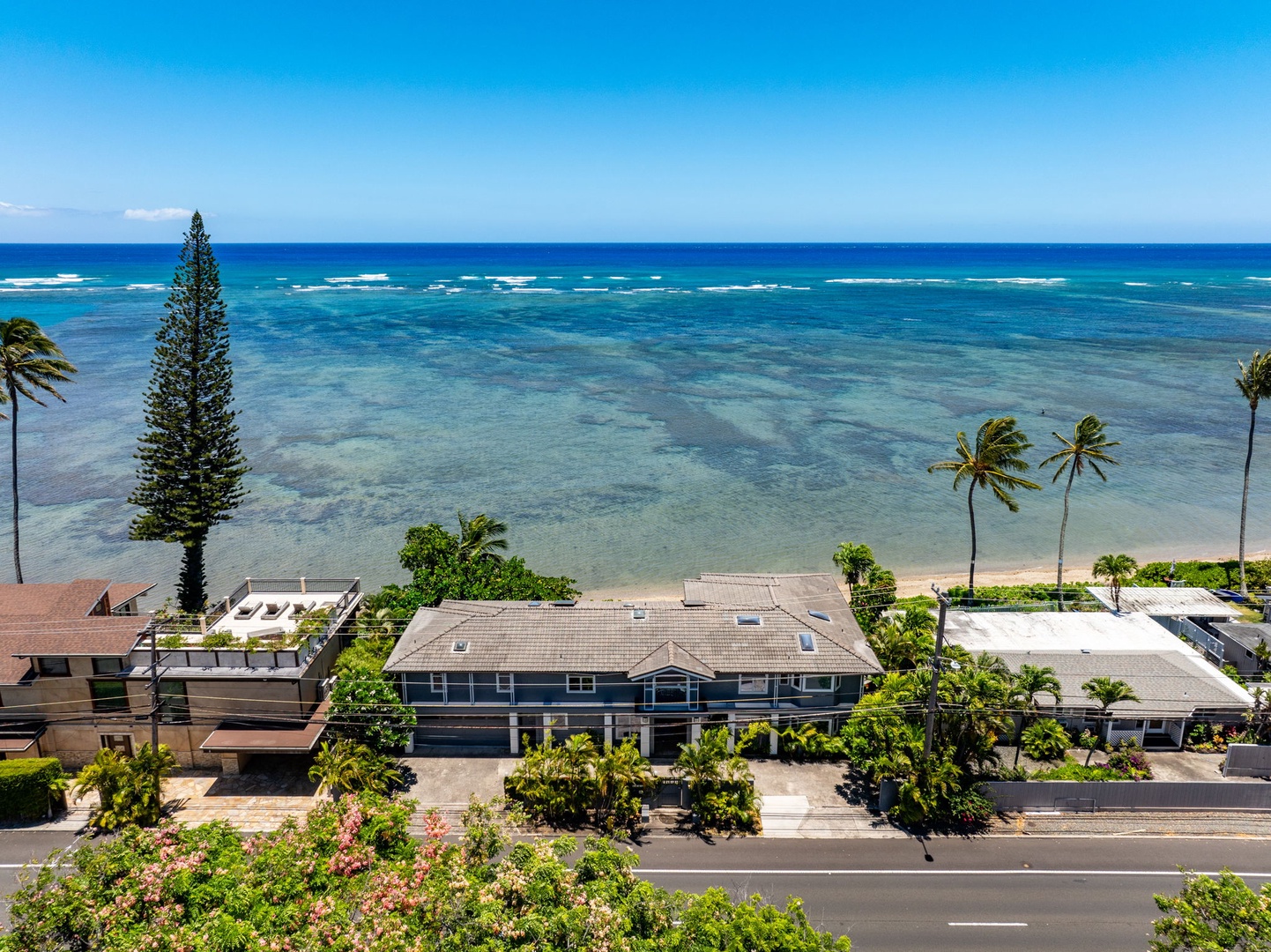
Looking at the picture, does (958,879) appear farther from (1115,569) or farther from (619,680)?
(1115,569)

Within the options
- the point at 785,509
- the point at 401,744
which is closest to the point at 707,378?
the point at 785,509

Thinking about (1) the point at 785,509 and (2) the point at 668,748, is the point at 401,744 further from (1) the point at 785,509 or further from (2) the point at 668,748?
(1) the point at 785,509

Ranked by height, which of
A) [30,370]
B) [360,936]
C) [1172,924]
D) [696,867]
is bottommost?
[696,867]

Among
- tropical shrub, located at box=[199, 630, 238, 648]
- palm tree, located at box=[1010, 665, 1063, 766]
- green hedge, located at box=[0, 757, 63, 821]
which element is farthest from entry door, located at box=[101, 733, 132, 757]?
palm tree, located at box=[1010, 665, 1063, 766]

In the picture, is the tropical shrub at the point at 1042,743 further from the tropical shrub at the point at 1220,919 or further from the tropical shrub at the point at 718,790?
the tropical shrub at the point at 1220,919

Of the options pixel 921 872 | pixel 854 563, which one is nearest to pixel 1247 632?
pixel 854 563

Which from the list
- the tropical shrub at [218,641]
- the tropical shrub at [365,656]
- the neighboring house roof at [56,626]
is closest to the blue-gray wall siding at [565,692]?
the tropical shrub at [365,656]
